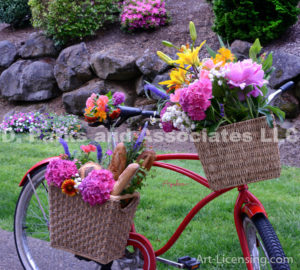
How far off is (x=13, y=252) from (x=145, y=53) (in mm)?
6403

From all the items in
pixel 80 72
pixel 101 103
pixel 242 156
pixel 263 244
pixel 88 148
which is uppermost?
pixel 101 103

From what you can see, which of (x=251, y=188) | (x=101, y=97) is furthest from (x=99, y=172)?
(x=251, y=188)

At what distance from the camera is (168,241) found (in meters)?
2.32

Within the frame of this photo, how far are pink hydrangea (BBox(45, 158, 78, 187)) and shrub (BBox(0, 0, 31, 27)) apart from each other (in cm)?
1136

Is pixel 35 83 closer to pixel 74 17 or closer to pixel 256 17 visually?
pixel 74 17

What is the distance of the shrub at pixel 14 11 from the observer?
11.9 metres

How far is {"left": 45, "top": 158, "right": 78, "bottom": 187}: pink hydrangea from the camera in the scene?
1.97 meters

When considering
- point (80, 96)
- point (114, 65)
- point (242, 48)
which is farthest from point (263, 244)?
point (80, 96)

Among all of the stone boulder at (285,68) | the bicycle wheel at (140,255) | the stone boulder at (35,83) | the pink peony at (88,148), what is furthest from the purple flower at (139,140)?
the stone boulder at (35,83)

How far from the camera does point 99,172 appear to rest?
1891 mm

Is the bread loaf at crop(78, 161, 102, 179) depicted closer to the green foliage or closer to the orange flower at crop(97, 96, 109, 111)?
the orange flower at crop(97, 96, 109, 111)

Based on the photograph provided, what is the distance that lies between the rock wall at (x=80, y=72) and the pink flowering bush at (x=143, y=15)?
40.2 inches

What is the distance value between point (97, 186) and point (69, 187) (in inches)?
7.1

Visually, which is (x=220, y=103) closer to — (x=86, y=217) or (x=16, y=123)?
(x=86, y=217)
